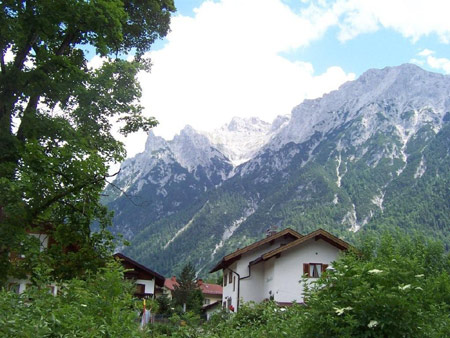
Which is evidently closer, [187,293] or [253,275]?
[253,275]

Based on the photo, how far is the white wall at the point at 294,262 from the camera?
122ft

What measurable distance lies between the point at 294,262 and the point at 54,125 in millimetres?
27624

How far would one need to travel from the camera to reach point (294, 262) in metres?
37.2

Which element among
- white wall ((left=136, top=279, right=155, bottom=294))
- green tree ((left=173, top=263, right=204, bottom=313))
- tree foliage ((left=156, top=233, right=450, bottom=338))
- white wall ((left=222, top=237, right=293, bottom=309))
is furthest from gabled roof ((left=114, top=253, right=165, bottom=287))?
tree foliage ((left=156, top=233, right=450, bottom=338))

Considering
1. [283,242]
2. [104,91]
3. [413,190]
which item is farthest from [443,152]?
[104,91]

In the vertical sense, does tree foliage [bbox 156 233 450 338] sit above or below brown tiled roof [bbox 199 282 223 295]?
below

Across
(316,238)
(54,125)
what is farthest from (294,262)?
(54,125)

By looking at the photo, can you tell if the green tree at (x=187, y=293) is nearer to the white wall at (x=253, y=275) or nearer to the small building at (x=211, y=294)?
the white wall at (x=253, y=275)

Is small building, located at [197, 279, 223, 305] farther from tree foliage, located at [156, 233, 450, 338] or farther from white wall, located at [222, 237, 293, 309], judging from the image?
tree foliage, located at [156, 233, 450, 338]

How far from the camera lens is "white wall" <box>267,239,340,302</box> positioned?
37.1 meters

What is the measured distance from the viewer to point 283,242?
40625 mm

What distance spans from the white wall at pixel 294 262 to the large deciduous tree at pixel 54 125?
25073mm

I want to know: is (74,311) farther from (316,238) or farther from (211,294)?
(211,294)

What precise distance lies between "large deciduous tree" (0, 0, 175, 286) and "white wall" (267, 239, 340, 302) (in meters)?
25.1
